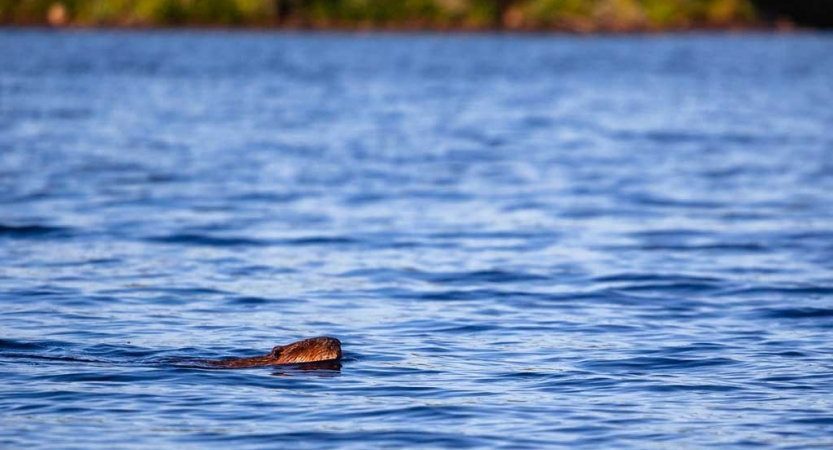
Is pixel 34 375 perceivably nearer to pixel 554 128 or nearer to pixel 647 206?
pixel 647 206

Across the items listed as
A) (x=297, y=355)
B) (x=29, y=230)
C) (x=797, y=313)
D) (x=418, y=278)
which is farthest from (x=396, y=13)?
(x=297, y=355)

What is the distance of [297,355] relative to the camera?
13.0 m

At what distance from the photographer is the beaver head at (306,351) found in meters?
13.0

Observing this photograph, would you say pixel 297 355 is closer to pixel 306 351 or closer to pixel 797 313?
pixel 306 351

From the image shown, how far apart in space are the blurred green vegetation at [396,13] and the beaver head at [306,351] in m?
109

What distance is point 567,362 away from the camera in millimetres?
13336

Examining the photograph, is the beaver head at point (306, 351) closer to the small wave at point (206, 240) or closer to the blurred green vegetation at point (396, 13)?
the small wave at point (206, 240)

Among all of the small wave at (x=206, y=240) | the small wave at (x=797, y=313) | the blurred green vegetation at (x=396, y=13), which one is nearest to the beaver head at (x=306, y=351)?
the small wave at (x=797, y=313)

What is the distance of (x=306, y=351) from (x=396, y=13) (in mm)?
110808

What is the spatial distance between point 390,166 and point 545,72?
4444 cm

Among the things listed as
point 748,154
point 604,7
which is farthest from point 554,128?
point 604,7

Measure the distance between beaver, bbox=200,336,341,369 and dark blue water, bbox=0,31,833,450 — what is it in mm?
251

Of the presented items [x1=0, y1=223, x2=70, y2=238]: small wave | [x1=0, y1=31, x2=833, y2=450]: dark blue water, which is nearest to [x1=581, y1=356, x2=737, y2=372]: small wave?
[x1=0, y1=31, x2=833, y2=450]: dark blue water

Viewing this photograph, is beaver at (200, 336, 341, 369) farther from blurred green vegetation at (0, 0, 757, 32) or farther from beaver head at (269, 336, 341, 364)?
blurred green vegetation at (0, 0, 757, 32)
